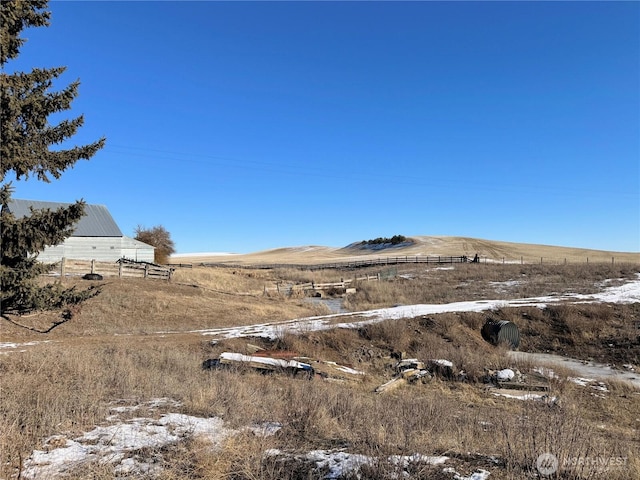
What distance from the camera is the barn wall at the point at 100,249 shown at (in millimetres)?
43062

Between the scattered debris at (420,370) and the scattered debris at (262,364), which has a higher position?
the scattered debris at (262,364)

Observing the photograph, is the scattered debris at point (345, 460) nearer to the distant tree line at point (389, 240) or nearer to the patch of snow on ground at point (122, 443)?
the patch of snow on ground at point (122, 443)

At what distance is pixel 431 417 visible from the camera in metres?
6.83

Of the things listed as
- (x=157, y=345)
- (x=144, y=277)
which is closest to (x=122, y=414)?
(x=157, y=345)

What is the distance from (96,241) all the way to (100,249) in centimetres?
94

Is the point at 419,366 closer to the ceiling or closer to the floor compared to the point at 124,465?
closer to the floor

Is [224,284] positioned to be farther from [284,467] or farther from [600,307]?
[284,467]

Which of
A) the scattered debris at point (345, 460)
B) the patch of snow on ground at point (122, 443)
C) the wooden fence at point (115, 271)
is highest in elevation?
the wooden fence at point (115, 271)

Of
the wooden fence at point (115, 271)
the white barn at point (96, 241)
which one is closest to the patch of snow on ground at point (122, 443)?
the wooden fence at point (115, 271)

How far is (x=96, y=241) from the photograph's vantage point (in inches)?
1767

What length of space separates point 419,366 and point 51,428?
11.2m

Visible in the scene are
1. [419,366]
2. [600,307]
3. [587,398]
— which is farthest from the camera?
[600,307]

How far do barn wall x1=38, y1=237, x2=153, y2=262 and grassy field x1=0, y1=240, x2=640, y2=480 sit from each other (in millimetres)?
21105

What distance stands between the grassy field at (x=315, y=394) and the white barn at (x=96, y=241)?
70.0ft
